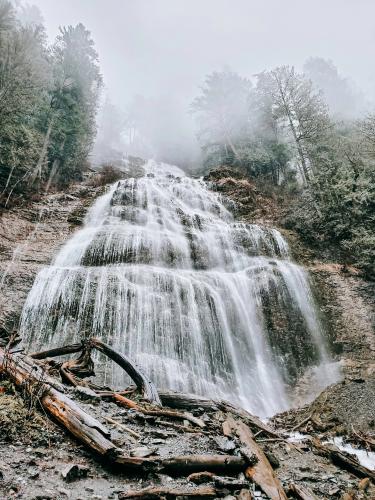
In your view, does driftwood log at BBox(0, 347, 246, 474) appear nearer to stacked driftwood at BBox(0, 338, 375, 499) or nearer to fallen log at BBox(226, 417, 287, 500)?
stacked driftwood at BBox(0, 338, 375, 499)

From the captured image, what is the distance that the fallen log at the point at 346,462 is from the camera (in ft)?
16.2

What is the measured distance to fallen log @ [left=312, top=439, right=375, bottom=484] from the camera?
493 centimetres

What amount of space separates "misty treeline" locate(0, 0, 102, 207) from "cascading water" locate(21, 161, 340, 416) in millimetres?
5609

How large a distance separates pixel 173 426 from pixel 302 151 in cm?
2515

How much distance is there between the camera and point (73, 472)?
3.06 metres

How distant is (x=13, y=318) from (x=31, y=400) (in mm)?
8255

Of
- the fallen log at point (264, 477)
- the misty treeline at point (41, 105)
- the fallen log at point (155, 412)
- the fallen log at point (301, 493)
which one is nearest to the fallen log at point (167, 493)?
the fallen log at point (264, 477)

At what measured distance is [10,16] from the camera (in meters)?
19.4

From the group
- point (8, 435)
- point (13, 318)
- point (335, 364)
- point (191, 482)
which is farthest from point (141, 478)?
point (335, 364)

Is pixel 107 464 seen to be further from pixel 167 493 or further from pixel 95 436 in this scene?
pixel 167 493

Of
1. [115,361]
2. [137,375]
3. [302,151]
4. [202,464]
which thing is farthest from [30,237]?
[302,151]

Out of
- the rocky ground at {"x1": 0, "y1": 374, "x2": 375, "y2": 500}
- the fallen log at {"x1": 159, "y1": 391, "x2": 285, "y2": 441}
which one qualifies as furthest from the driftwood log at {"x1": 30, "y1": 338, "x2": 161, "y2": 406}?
the rocky ground at {"x1": 0, "y1": 374, "x2": 375, "y2": 500}

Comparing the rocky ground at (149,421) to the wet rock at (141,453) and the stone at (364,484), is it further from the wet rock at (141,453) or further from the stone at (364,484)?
the wet rock at (141,453)

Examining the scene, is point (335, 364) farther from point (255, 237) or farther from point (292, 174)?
point (292, 174)
